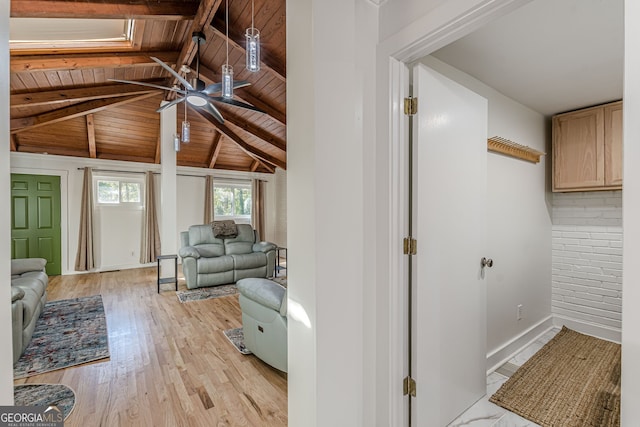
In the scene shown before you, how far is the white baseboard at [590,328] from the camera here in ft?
9.20

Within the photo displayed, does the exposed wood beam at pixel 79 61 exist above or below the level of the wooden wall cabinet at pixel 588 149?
above

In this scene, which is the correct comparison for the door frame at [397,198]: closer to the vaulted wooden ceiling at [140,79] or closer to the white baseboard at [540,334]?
the white baseboard at [540,334]

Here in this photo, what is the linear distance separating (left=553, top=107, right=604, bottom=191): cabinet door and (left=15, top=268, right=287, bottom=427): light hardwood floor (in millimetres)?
3332

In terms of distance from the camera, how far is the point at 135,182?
21.2 feet

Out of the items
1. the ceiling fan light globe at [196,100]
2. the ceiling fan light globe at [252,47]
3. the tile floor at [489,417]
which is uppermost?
the ceiling fan light globe at [196,100]

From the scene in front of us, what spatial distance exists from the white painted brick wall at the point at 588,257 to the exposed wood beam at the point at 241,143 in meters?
5.74

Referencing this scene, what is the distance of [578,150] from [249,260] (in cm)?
475

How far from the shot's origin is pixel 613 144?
2635mm

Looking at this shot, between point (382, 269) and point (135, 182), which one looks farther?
point (135, 182)

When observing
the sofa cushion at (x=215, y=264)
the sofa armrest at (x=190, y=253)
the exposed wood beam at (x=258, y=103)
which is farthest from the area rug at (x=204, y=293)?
the exposed wood beam at (x=258, y=103)

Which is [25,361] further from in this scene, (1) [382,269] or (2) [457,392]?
(2) [457,392]

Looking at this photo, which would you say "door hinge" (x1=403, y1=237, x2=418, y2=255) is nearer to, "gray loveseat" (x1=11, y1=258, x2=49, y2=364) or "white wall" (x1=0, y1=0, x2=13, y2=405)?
"white wall" (x1=0, y1=0, x2=13, y2=405)

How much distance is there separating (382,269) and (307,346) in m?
0.51

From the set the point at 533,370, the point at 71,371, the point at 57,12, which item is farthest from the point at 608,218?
the point at 57,12
